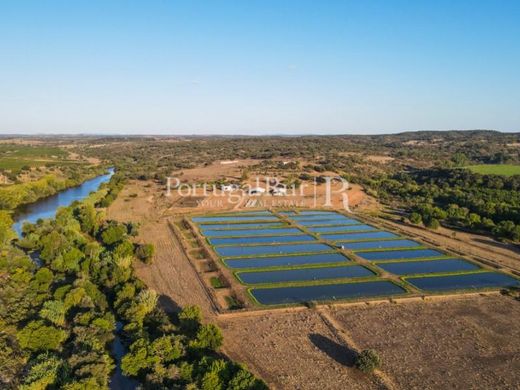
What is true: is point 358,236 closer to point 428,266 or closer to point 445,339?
point 428,266

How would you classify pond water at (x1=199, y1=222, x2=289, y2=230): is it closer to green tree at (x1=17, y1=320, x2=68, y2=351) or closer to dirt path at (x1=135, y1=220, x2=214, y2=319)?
dirt path at (x1=135, y1=220, x2=214, y2=319)

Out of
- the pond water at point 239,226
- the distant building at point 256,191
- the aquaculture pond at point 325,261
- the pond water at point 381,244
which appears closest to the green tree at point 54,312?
the aquaculture pond at point 325,261

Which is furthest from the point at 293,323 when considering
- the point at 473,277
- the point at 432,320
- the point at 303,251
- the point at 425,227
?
the point at 425,227

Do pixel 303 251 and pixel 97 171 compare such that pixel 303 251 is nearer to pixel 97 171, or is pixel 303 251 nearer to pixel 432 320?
pixel 432 320

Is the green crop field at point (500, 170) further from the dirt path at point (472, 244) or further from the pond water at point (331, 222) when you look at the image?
the pond water at point (331, 222)

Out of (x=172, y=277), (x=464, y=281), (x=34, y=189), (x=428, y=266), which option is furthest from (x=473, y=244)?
(x=34, y=189)

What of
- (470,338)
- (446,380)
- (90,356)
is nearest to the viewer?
(90,356)
